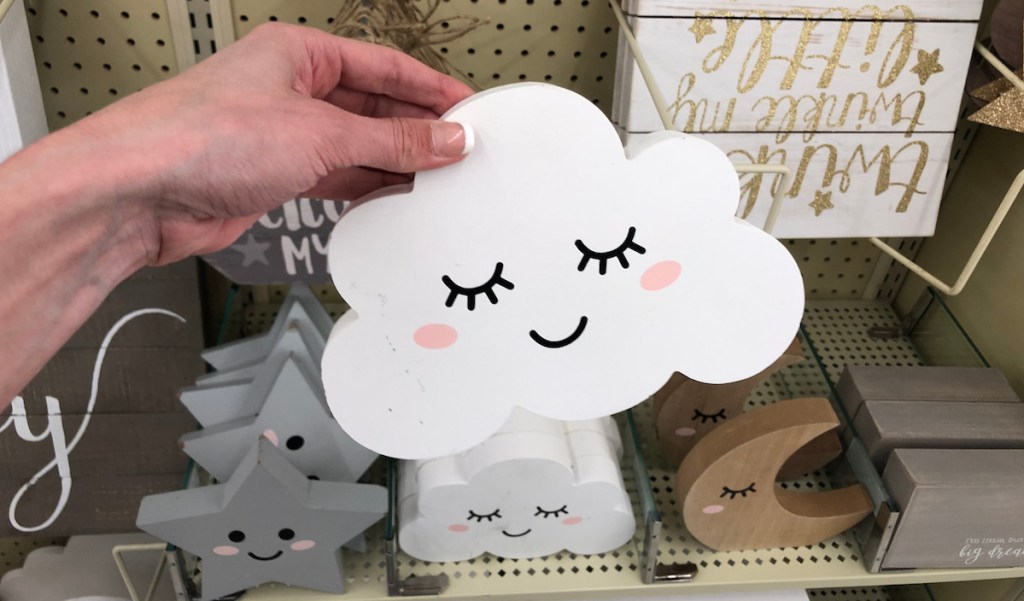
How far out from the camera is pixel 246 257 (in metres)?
0.92

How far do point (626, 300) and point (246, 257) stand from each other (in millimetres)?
533

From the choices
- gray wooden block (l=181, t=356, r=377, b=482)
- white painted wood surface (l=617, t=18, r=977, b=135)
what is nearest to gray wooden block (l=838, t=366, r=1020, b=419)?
white painted wood surface (l=617, t=18, r=977, b=135)

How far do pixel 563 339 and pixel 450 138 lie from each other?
0.21 m

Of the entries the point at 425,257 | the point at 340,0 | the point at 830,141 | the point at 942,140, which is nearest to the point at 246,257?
the point at 340,0

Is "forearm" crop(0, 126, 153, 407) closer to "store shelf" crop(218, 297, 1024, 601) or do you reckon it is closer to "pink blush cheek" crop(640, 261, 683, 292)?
"pink blush cheek" crop(640, 261, 683, 292)

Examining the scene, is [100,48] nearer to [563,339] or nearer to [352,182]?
[352,182]

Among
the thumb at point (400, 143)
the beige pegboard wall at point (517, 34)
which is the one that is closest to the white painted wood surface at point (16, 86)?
the beige pegboard wall at point (517, 34)

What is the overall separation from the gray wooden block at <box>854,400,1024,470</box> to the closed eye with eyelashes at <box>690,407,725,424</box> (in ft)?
0.59

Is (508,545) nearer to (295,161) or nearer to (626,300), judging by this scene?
(626,300)

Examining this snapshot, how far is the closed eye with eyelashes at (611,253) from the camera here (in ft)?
1.87

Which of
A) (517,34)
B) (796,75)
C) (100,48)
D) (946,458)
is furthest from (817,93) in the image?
(100,48)

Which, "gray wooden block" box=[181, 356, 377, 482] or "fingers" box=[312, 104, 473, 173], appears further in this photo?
"gray wooden block" box=[181, 356, 377, 482]

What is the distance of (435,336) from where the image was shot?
591mm

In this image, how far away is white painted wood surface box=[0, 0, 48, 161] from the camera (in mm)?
727
